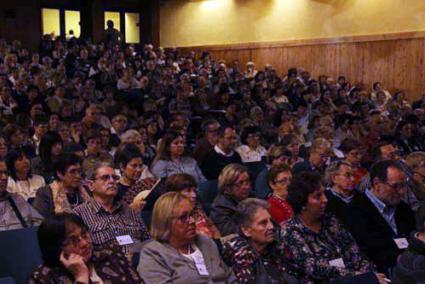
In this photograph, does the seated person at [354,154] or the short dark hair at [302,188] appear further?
the seated person at [354,154]

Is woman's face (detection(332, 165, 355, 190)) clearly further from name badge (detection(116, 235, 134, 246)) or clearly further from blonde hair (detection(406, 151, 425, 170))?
name badge (detection(116, 235, 134, 246))

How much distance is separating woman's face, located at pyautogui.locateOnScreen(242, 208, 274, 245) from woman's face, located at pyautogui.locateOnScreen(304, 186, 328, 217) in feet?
1.29

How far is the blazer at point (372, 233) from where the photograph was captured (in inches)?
135

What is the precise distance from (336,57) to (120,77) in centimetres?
513

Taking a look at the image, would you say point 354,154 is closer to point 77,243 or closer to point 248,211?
point 248,211

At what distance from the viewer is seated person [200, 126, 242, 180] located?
5625 millimetres

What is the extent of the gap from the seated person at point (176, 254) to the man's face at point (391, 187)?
4.45 feet

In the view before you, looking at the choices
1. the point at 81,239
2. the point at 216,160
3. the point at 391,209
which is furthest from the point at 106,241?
the point at 216,160

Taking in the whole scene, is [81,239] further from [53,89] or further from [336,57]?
[336,57]

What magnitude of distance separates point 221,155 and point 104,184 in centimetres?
250

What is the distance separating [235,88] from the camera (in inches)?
447

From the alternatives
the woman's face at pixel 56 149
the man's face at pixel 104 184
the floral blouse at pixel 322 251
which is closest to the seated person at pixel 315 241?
the floral blouse at pixel 322 251

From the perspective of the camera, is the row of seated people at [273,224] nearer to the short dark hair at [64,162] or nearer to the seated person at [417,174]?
the short dark hair at [64,162]

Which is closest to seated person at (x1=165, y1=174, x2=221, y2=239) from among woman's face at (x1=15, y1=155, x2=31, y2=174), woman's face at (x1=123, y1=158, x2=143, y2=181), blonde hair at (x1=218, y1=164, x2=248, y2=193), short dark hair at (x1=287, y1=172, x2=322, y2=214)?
blonde hair at (x1=218, y1=164, x2=248, y2=193)
